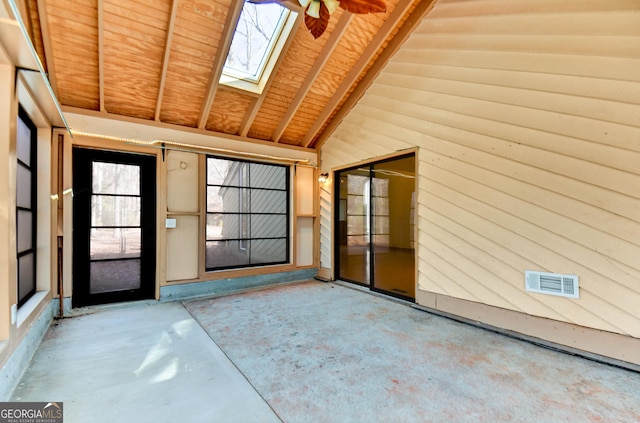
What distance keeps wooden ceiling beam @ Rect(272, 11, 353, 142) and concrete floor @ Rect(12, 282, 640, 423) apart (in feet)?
10.9

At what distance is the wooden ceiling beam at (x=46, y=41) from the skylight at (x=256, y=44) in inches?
72.5

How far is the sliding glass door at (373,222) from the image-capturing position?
4.86m

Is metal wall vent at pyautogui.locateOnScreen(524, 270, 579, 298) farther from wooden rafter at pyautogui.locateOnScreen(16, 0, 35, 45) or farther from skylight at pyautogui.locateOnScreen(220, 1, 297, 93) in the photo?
wooden rafter at pyautogui.locateOnScreen(16, 0, 35, 45)

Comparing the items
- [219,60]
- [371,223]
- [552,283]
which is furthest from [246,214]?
[552,283]

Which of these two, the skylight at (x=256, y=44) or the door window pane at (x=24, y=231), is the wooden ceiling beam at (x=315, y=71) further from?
the door window pane at (x=24, y=231)

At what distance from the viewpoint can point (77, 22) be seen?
3.04m

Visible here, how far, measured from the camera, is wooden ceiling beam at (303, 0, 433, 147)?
3.57 m

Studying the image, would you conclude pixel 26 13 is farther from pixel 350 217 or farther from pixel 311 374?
pixel 350 217

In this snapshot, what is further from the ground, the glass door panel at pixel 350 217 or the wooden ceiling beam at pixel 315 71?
the wooden ceiling beam at pixel 315 71

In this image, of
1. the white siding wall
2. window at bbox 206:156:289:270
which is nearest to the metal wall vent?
the white siding wall

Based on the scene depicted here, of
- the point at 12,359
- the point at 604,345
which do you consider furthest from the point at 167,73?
the point at 604,345

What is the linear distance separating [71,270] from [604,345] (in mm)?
5892

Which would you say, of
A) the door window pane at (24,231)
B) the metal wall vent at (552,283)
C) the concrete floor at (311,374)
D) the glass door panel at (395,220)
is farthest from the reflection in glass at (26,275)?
the metal wall vent at (552,283)

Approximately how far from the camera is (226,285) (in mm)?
4801
